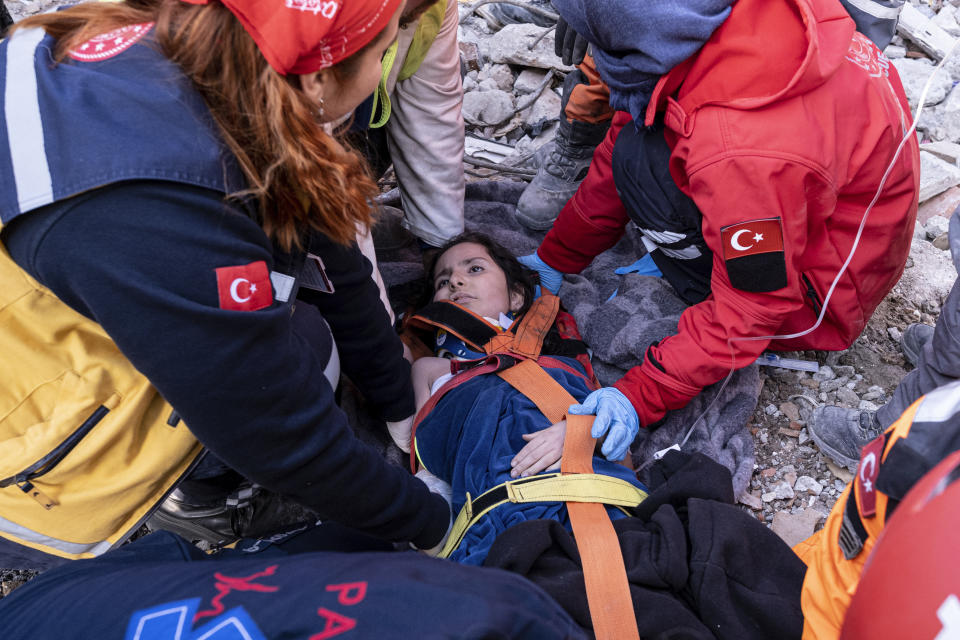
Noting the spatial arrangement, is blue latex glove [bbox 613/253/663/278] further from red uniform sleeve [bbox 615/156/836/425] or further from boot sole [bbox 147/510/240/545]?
boot sole [bbox 147/510/240/545]

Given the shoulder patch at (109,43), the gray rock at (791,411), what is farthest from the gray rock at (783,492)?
the shoulder patch at (109,43)

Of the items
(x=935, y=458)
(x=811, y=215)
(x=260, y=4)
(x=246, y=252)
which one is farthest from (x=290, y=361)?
(x=811, y=215)

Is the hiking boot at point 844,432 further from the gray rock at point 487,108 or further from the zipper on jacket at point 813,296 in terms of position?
the gray rock at point 487,108

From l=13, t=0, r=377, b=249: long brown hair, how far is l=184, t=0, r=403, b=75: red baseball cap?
0.10ft

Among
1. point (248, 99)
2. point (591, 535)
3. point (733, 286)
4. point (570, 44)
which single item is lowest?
point (591, 535)

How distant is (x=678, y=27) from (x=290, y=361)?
1.20 m

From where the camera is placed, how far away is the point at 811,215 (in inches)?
70.8

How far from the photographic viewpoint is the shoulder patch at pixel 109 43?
981mm

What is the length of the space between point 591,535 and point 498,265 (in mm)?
1419

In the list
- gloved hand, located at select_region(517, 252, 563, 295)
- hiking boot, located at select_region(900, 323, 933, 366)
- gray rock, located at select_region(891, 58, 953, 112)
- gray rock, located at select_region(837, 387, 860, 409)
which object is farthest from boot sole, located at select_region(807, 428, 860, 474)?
gray rock, located at select_region(891, 58, 953, 112)

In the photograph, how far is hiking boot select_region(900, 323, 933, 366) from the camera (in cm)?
240

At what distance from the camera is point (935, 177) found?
298cm

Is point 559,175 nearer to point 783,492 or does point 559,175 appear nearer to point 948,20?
point 783,492

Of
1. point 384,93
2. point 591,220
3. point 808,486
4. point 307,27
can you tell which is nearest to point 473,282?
point 591,220
